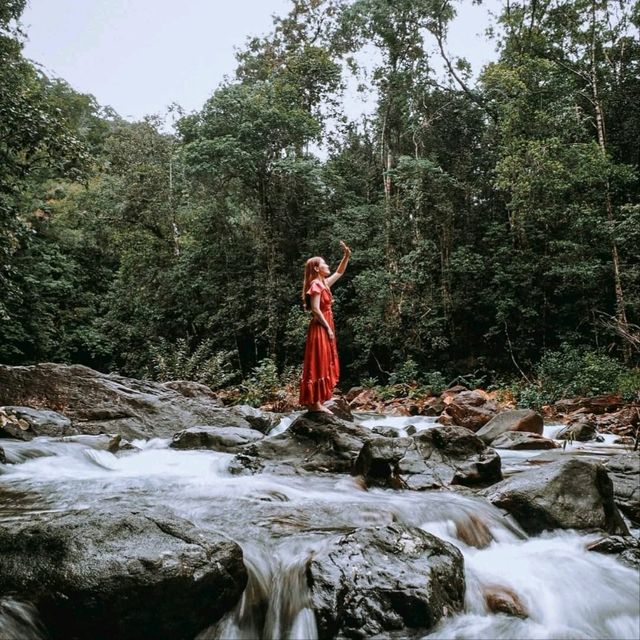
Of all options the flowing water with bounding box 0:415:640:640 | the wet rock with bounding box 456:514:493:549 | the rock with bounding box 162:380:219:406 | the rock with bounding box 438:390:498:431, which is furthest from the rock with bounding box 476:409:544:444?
the rock with bounding box 162:380:219:406

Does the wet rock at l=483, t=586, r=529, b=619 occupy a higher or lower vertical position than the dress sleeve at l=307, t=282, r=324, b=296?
lower

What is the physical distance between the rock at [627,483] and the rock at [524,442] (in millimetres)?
2151

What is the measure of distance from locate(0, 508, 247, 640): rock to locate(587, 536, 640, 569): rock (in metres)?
2.68

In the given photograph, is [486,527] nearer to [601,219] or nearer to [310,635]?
[310,635]

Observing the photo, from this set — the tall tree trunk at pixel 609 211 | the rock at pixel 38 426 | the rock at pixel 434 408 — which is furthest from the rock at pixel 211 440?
the tall tree trunk at pixel 609 211

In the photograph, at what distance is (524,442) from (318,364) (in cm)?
331

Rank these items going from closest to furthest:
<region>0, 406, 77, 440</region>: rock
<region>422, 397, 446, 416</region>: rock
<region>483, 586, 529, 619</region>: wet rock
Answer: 1. <region>483, 586, 529, 619</region>: wet rock
2. <region>0, 406, 77, 440</region>: rock
3. <region>422, 397, 446, 416</region>: rock

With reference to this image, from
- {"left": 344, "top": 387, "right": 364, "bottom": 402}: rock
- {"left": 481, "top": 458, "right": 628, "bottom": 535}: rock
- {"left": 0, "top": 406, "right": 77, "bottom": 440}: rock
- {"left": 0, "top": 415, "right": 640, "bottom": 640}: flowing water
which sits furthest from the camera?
{"left": 344, "top": 387, "right": 364, "bottom": 402}: rock

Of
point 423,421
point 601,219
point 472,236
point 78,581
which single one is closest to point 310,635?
point 78,581

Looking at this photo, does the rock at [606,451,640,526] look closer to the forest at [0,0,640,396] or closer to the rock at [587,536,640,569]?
the rock at [587,536,640,569]

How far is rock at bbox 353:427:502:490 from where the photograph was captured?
5641 millimetres

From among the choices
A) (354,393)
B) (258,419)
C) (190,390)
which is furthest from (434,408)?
(190,390)

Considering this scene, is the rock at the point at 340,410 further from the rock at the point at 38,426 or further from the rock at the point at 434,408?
the rock at the point at 38,426

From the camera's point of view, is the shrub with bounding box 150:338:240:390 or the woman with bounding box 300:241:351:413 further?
the shrub with bounding box 150:338:240:390
